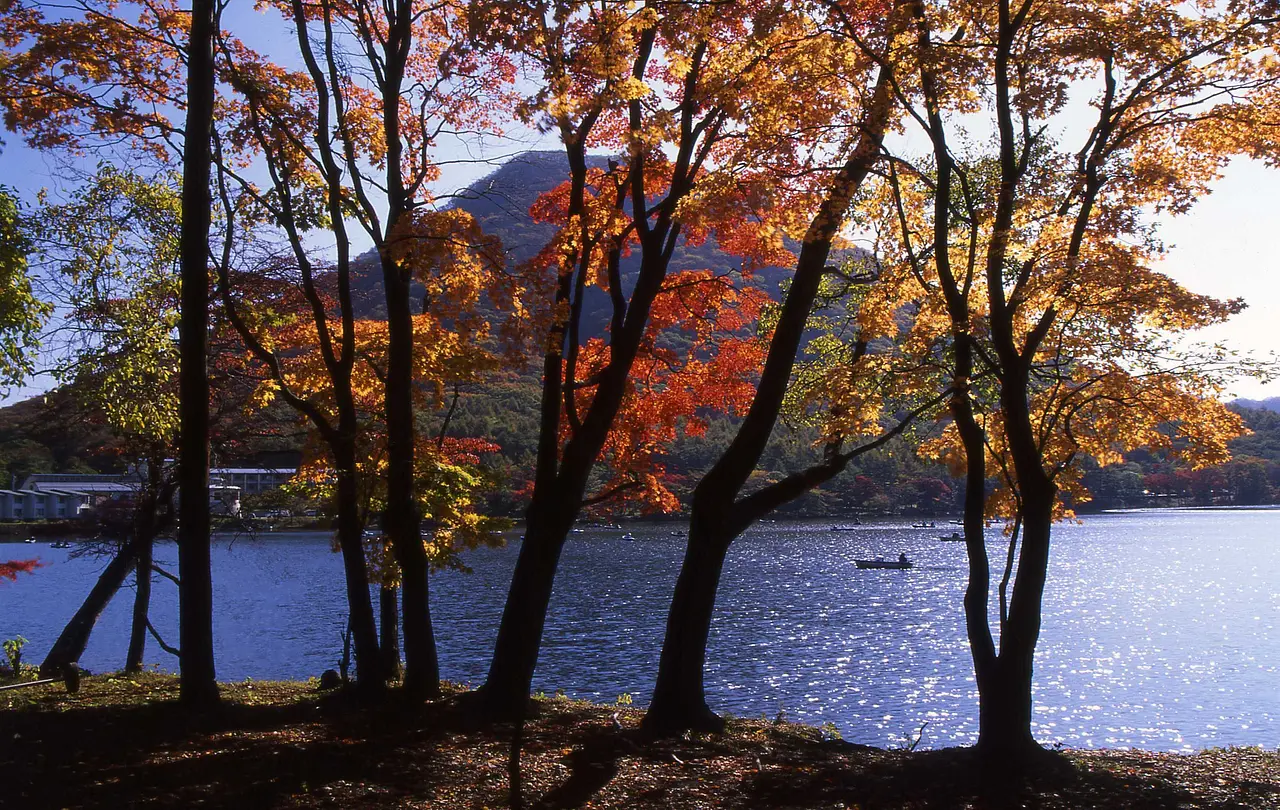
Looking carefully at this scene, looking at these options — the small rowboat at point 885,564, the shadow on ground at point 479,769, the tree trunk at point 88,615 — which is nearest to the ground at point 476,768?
the shadow on ground at point 479,769

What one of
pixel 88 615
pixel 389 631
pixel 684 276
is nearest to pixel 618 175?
pixel 684 276

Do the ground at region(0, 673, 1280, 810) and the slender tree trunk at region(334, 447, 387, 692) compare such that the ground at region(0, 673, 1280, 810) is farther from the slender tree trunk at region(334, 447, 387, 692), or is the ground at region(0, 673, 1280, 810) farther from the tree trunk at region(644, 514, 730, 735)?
the slender tree trunk at region(334, 447, 387, 692)

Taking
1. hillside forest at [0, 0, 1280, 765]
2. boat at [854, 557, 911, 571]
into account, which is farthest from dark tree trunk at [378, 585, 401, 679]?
boat at [854, 557, 911, 571]

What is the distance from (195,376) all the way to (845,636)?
3444cm

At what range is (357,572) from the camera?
12.3m

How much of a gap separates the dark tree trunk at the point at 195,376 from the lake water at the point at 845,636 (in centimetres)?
1666

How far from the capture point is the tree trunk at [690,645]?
11102 mm

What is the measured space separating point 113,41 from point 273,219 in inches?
107

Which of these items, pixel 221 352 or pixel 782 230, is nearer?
pixel 782 230

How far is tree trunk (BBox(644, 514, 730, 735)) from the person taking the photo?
36.4 feet

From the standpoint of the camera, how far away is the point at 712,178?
10.4 meters

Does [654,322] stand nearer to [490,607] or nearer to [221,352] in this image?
[221,352]

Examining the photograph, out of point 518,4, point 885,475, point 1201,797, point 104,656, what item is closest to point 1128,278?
point 1201,797

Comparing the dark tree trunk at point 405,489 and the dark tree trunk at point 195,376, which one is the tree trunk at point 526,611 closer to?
the dark tree trunk at point 405,489
